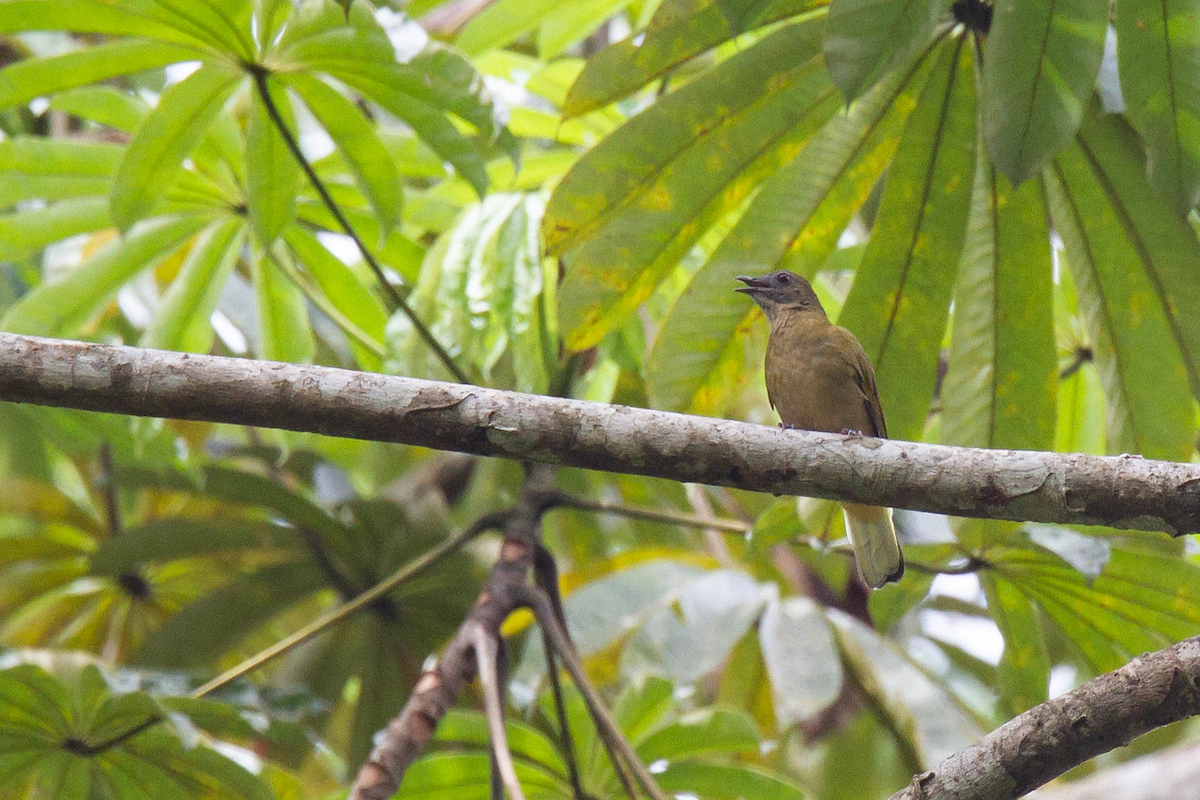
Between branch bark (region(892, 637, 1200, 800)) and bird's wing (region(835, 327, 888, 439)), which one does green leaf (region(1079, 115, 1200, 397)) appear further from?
branch bark (region(892, 637, 1200, 800))

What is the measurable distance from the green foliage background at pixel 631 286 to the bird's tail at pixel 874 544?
0.31 feet

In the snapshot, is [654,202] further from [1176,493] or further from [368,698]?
[368,698]

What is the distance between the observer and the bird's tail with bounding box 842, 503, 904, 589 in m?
3.15

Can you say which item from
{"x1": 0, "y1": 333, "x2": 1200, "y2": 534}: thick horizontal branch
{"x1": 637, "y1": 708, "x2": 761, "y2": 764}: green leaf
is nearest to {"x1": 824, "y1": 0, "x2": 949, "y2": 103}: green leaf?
{"x1": 0, "y1": 333, "x2": 1200, "y2": 534}: thick horizontal branch

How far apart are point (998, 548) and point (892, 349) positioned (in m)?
0.58

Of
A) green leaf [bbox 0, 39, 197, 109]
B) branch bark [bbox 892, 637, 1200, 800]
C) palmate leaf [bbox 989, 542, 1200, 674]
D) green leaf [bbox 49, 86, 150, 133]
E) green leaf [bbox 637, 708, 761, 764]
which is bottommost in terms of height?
green leaf [bbox 637, 708, 761, 764]

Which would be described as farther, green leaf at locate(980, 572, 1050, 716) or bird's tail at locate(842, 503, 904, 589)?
green leaf at locate(980, 572, 1050, 716)

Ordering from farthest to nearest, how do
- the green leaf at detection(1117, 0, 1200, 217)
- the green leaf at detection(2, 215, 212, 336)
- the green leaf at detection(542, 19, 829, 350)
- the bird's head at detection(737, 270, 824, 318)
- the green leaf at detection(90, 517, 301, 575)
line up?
the green leaf at detection(90, 517, 301, 575), the green leaf at detection(2, 215, 212, 336), the bird's head at detection(737, 270, 824, 318), the green leaf at detection(542, 19, 829, 350), the green leaf at detection(1117, 0, 1200, 217)

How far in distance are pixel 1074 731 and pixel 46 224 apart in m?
3.33

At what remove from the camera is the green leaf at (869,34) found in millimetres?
2312

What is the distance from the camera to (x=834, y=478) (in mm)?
2160

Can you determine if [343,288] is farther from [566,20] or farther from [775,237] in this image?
[775,237]

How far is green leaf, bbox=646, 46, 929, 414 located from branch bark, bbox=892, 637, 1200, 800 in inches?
52.9

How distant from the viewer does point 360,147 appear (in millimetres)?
3240
